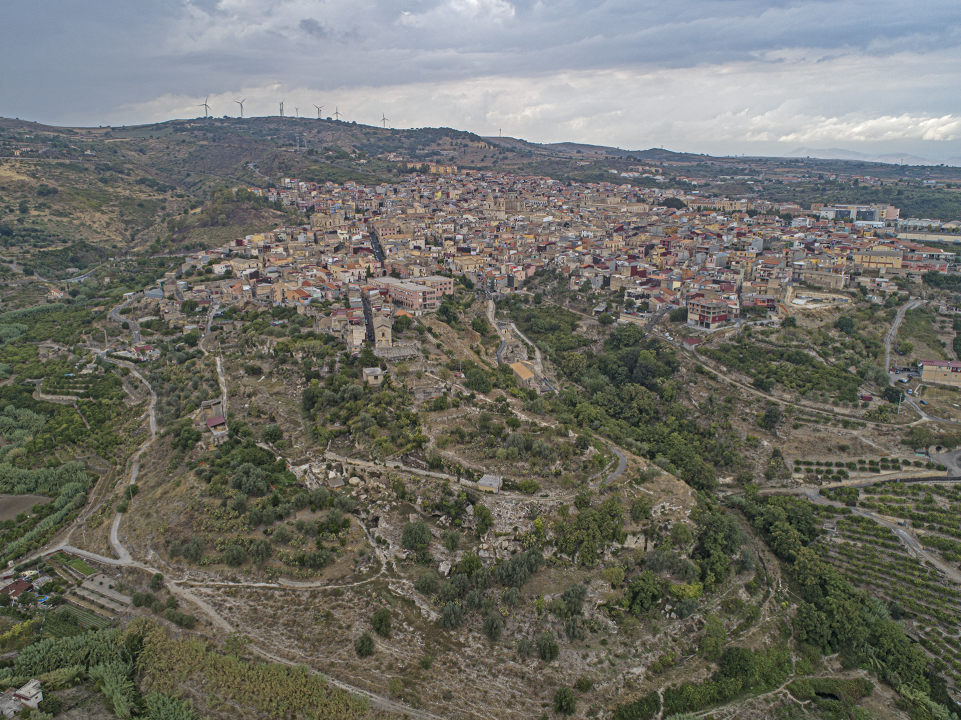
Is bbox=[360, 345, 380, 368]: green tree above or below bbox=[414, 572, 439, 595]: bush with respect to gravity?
above

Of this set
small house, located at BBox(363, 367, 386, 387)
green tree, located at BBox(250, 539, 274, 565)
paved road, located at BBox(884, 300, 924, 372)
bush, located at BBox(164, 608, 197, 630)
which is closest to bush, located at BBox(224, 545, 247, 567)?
green tree, located at BBox(250, 539, 274, 565)

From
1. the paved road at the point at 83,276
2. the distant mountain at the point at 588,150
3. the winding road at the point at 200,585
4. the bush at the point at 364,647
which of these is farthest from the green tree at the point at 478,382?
the distant mountain at the point at 588,150

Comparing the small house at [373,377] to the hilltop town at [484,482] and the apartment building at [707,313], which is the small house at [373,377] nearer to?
the hilltop town at [484,482]

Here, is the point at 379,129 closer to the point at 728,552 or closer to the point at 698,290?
the point at 698,290

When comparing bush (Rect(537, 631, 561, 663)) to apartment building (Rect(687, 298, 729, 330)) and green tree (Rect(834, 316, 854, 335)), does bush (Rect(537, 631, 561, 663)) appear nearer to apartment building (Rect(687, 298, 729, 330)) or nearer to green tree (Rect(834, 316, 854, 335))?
apartment building (Rect(687, 298, 729, 330))

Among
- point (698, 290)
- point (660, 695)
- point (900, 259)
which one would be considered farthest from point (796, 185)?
point (660, 695)

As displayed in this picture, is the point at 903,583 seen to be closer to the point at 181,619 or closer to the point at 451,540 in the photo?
the point at 451,540
